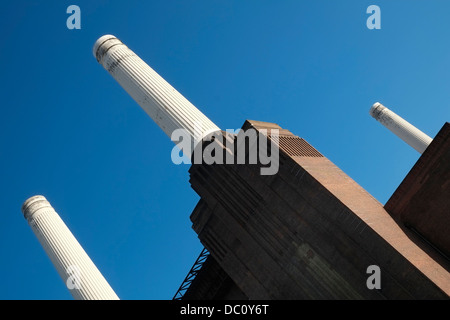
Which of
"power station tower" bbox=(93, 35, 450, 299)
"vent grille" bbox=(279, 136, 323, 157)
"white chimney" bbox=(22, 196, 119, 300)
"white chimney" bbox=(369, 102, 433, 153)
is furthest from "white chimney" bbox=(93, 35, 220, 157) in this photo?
"white chimney" bbox=(369, 102, 433, 153)

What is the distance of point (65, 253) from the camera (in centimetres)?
2898

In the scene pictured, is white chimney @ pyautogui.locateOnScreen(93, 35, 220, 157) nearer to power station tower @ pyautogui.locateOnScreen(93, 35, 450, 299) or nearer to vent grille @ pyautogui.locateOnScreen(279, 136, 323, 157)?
power station tower @ pyautogui.locateOnScreen(93, 35, 450, 299)

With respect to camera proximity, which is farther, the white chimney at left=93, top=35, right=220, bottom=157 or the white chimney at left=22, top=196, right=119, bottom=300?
the white chimney at left=22, top=196, right=119, bottom=300

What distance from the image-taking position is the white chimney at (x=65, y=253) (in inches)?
1039

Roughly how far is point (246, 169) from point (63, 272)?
1724 centimetres

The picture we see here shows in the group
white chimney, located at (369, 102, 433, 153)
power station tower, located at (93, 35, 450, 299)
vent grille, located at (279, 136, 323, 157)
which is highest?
white chimney, located at (369, 102, 433, 153)

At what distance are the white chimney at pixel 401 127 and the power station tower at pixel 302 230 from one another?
30.3 m

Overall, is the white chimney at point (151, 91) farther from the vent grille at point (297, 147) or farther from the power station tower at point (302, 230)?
the vent grille at point (297, 147)

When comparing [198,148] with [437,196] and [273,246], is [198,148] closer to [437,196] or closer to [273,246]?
[273,246]

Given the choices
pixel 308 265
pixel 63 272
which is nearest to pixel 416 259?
pixel 308 265

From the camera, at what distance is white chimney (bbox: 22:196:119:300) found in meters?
26.4

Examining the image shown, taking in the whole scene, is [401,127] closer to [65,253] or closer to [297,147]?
[297,147]

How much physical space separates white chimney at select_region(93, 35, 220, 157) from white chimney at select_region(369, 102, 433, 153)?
33.5 metres

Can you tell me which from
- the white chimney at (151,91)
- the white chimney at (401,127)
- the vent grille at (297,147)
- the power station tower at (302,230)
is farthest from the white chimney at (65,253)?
the white chimney at (401,127)
